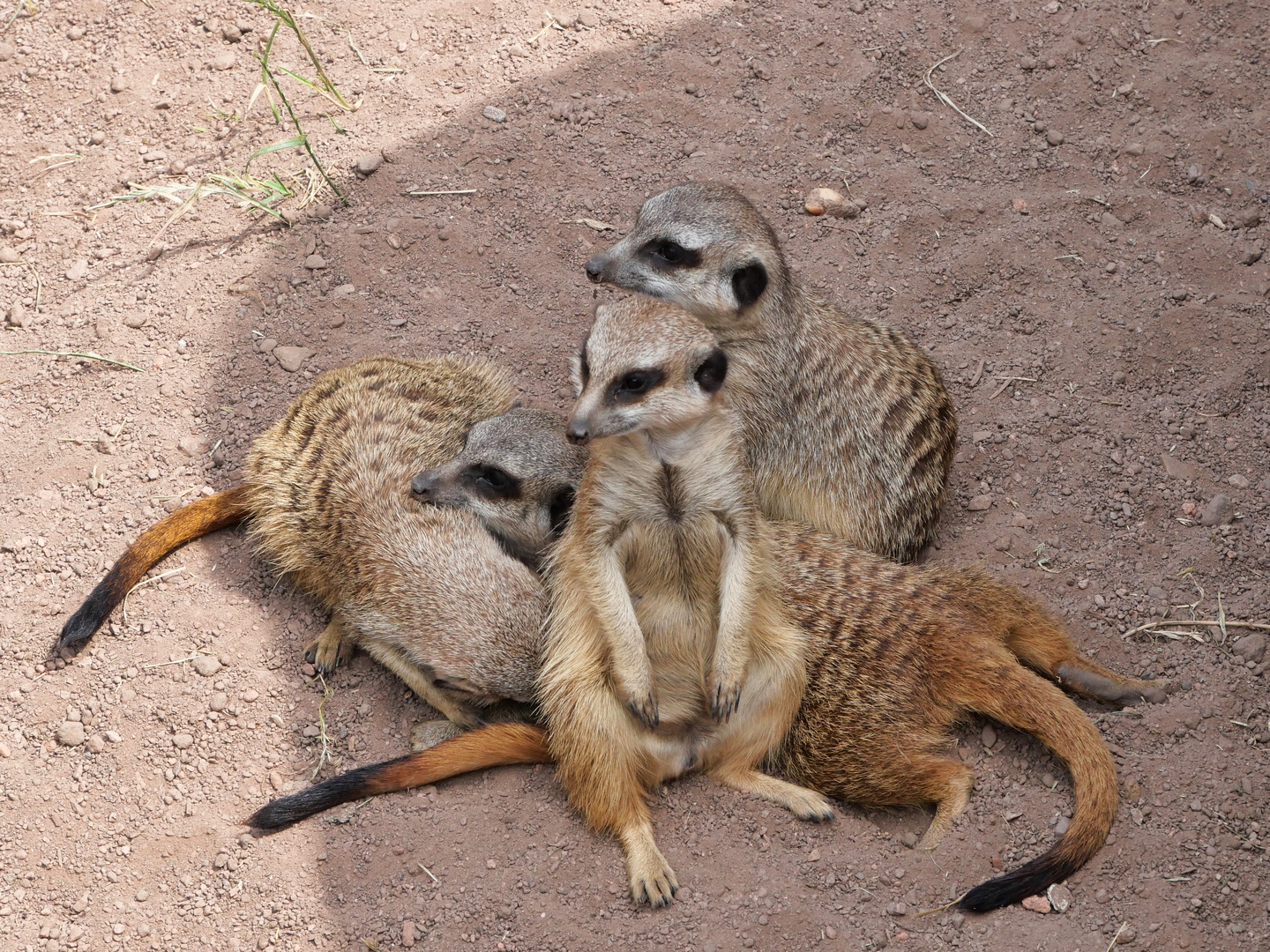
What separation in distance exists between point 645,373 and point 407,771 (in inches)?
37.0

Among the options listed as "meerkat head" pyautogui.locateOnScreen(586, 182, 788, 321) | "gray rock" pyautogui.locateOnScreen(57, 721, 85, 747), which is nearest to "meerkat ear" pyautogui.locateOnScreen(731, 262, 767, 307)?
"meerkat head" pyautogui.locateOnScreen(586, 182, 788, 321)

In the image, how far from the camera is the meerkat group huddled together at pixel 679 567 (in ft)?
7.63

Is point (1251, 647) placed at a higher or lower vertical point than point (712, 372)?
lower

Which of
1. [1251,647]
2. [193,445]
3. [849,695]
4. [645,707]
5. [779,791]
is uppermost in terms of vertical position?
[193,445]

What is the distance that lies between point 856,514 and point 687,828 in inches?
34.1

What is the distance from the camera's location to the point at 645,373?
7.29ft

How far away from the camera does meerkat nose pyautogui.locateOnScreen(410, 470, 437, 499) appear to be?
269 centimetres

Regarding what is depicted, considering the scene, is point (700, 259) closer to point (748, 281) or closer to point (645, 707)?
point (748, 281)

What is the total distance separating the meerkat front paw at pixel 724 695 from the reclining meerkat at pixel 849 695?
50mm

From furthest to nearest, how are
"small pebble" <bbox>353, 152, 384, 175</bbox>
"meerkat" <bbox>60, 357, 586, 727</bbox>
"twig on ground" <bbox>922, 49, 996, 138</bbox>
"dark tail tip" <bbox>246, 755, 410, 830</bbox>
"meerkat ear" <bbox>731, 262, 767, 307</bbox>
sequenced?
"twig on ground" <bbox>922, 49, 996, 138</bbox> → "small pebble" <bbox>353, 152, 384, 175</bbox> → "meerkat ear" <bbox>731, 262, 767, 307</bbox> → "meerkat" <bbox>60, 357, 586, 727</bbox> → "dark tail tip" <bbox>246, 755, 410, 830</bbox>

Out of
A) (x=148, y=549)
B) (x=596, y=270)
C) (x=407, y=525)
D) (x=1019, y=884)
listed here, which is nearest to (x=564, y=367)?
(x=596, y=270)

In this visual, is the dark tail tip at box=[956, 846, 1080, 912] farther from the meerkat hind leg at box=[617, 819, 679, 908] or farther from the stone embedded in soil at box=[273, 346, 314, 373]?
the stone embedded in soil at box=[273, 346, 314, 373]

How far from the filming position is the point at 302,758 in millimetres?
2510

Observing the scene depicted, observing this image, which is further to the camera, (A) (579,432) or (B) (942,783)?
(B) (942,783)
